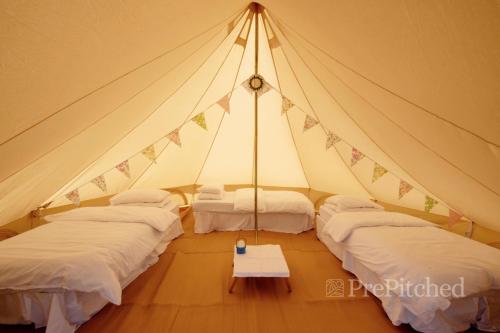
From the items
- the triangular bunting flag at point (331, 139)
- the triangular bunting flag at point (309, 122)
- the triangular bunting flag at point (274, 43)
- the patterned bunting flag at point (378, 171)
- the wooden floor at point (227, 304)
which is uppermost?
the triangular bunting flag at point (274, 43)

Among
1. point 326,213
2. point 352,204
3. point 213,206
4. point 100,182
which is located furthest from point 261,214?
point 100,182

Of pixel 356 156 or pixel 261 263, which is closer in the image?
pixel 261 263

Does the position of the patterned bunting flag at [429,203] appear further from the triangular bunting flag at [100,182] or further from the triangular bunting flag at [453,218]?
the triangular bunting flag at [100,182]

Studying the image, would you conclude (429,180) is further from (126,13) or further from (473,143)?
(126,13)

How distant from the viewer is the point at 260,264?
101 inches

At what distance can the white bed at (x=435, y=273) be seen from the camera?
6.23 feet

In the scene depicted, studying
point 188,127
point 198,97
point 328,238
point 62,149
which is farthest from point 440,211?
point 62,149

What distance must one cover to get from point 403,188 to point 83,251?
3.88 metres

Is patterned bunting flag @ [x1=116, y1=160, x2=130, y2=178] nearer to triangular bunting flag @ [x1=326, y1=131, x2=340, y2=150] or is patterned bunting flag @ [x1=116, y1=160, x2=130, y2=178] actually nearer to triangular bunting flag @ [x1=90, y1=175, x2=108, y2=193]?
triangular bunting flag @ [x1=90, y1=175, x2=108, y2=193]

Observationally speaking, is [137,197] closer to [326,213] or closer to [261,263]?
[261,263]

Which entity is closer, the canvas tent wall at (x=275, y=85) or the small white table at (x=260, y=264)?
the canvas tent wall at (x=275, y=85)

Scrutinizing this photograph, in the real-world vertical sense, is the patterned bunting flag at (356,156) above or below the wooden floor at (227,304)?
above

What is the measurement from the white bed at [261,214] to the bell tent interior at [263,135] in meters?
0.06

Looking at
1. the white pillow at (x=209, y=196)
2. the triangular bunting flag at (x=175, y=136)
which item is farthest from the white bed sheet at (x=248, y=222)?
the triangular bunting flag at (x=175, y=136)
